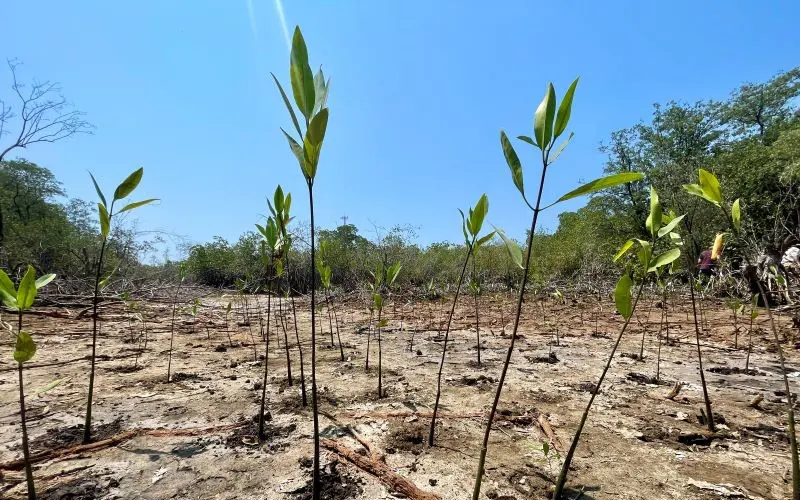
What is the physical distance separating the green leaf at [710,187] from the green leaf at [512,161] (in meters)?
0.80

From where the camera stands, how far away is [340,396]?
2.53 m

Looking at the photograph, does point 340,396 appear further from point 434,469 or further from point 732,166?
point 732,166

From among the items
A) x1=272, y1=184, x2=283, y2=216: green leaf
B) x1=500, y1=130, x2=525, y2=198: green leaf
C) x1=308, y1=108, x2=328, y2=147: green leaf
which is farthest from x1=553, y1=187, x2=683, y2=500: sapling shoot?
x1=272, y1=184, x2=283, y2=216: green leaf

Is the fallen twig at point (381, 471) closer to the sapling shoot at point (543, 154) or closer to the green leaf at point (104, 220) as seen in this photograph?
the sapling shoot at point (543, 154)

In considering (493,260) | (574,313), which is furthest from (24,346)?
(493,260)

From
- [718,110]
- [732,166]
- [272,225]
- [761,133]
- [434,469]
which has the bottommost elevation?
[434,469]

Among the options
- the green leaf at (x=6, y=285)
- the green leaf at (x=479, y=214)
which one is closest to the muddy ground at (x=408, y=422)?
the green leaf at (x=6, y=285)

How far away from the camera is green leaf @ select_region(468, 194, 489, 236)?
5.94 feet

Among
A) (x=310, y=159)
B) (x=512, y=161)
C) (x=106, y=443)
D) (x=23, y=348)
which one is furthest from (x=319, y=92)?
(x=106, y=443)

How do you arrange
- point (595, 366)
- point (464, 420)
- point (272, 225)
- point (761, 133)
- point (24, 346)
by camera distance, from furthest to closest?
point (761, 133)
point (595, 366)
point (272, 225)
point (464, 420)
point (24, 346)

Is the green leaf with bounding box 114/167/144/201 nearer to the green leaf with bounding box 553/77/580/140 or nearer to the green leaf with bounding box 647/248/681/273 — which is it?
the green leaf with bounding box 553/77/580/140

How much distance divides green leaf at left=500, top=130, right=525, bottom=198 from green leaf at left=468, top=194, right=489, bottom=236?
1.97 feet

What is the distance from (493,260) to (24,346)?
1319cm

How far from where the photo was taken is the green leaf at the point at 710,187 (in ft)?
4.64
